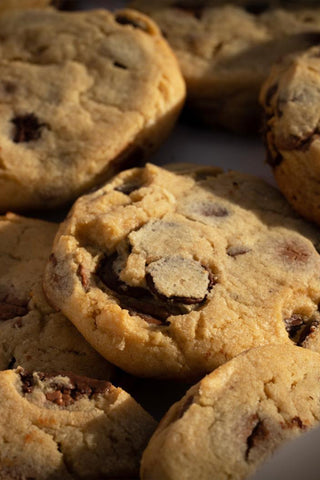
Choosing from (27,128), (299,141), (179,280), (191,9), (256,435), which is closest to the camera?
(256,435)

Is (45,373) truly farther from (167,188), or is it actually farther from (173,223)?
(167,188)

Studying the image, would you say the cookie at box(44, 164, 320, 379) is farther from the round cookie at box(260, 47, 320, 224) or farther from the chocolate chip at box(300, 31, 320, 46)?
the chocolate chip at box(300, 31, 320, 46)

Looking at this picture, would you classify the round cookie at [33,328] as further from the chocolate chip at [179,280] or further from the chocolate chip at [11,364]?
the chocolate chip at [179,280]

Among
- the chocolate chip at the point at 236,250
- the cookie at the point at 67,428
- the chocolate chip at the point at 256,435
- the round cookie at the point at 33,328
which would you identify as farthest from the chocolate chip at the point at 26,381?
the chocolate chip at the point at 236,250

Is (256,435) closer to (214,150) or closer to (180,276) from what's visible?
(180,276)

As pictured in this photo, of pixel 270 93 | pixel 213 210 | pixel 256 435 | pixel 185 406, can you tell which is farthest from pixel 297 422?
pixel 270 93

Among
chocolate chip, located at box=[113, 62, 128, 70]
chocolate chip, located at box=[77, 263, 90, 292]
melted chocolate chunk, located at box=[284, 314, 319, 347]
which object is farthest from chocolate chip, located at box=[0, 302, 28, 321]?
chocolate chip, located at box=[113, 62, 128, 70]
